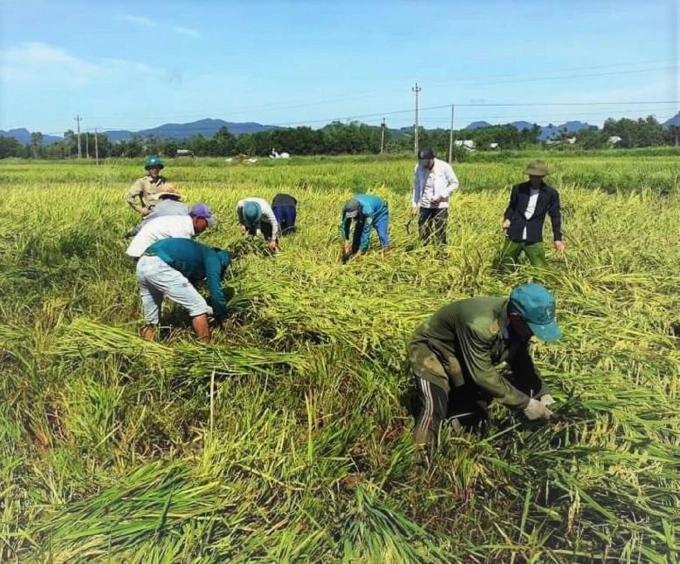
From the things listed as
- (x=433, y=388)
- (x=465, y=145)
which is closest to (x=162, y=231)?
(x=433, y=388)

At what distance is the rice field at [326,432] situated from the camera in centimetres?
240

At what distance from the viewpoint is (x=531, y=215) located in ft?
16.3

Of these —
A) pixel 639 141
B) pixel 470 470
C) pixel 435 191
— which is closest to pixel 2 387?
pixel 470 470

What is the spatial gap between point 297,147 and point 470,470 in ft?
175

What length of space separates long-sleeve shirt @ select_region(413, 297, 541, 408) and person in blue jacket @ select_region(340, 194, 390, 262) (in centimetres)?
267

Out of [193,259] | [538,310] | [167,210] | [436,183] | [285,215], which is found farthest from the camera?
[285,215]

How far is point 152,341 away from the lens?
372 centimetres

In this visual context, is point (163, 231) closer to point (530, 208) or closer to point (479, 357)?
point (479, 357)

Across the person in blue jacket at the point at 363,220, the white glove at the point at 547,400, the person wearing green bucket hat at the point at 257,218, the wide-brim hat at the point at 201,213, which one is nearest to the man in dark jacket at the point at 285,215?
the person wearing green bucket hat at the point at 257,218

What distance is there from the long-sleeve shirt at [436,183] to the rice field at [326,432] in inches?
Answer: 45.3

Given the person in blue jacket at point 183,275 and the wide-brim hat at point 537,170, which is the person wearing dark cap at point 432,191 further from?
the person in blue jacket at point 183,275

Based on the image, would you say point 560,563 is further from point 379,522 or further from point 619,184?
point 619,184

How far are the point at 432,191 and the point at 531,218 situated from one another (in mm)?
1279

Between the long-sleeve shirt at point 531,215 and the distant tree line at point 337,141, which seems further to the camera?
the distant tree line at point 337,141
